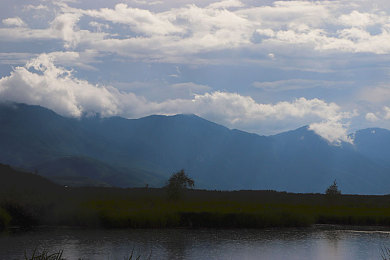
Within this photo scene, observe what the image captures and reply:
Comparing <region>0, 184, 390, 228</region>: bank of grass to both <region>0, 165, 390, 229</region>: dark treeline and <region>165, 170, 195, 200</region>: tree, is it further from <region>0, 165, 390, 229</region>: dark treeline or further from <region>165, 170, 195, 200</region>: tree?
<region>165, 170, 195, 200</region>: tree

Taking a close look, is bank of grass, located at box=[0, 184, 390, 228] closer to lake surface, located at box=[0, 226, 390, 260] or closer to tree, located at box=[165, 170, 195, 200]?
lake surface, located at box=[0, 226, 390, 260]

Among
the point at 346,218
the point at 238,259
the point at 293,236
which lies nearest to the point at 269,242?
the point at 293,236

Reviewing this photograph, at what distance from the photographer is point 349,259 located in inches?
1976

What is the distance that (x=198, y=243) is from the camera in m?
56.8

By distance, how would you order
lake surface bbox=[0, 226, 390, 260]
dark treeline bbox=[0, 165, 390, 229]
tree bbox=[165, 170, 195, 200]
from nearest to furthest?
lake surface bbox=[0, 226, 390, 260]
dark treeline bbox=[0, 165, 390, 229]
tree bbox=[165, 170, 195, 200]

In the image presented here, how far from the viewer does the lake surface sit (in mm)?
49875

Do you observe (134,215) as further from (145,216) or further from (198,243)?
(198,243)

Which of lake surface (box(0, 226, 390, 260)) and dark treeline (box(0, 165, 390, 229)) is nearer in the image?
lake surface (box(0, 226, 390, 260))

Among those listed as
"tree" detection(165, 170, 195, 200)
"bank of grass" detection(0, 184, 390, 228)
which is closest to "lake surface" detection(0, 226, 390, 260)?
"bank of grass" detection(0, 184, 390, 228)

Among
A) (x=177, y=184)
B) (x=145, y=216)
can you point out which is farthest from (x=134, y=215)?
(x=177, y=184)

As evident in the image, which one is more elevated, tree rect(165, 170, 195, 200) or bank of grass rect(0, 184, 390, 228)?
tree rect(165, 170, 195, 200)

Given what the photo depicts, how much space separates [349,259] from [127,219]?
2910 cm

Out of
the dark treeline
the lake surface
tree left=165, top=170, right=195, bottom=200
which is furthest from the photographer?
tree left=165, top=170, right=195, bottom=200

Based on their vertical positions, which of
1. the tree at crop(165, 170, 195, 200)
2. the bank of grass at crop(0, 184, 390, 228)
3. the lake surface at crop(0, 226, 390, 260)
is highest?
the tree at crop(165, 170, 195, 200)
